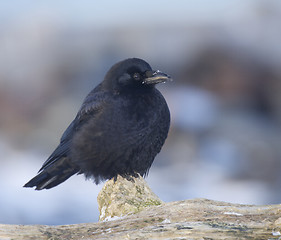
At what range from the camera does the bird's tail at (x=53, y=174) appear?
28.0 ft

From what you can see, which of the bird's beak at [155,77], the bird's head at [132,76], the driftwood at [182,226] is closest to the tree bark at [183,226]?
the driftwood at [182,226]

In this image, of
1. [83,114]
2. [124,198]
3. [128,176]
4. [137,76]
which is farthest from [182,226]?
[83,114]

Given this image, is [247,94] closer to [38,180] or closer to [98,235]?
[38,180]

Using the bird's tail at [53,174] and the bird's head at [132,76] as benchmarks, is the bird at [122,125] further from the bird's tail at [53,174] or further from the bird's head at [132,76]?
the bird's tail at [53,174]

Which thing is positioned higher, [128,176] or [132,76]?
[132,76]

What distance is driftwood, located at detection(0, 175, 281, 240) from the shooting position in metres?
5.52

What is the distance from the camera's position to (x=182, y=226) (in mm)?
5691

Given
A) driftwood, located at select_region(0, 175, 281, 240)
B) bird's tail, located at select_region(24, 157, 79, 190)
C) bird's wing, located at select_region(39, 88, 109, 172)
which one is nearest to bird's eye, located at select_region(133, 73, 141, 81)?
bird's wing, located at select_region(39, 88, 109, 172)

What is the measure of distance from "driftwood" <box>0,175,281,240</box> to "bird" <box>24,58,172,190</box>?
143 cm

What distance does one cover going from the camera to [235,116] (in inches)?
741

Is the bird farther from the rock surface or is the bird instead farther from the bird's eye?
the rock surface

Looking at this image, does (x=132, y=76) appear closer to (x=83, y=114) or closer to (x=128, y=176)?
(x=83, y=114)

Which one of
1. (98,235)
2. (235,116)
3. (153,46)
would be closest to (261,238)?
(98,235)

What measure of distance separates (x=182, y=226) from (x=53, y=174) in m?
3.24
